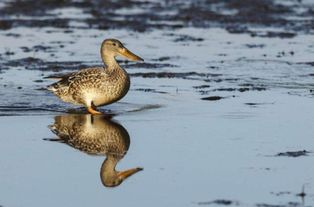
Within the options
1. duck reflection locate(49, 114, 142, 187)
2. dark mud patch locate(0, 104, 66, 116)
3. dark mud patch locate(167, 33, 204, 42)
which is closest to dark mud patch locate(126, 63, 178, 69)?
dark mud patch locate(167, 33, 204, 42)

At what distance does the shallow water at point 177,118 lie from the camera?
895 centimetres

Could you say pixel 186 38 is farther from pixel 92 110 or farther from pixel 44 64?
pixel 92 110

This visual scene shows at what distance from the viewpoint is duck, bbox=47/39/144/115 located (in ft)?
42.4

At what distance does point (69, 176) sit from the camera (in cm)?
944

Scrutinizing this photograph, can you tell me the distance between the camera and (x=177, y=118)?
Result: 1242 centimetres

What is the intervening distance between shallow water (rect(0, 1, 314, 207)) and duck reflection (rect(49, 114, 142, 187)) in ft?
0.28

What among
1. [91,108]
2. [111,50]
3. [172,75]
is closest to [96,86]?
[91,108]

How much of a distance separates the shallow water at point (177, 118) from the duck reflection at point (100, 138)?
0.09 metres

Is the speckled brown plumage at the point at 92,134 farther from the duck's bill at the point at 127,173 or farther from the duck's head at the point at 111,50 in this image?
the duck's head at the point at 111,50

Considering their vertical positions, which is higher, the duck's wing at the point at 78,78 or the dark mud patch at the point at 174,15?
the dark mud patch at the point at 174,15

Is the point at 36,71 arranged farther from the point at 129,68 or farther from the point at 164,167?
the point at 164,167

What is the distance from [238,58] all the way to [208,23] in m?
4.85

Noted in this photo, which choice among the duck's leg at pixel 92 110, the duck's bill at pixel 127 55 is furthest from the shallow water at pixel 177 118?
the duck's bill at pixel 127 55

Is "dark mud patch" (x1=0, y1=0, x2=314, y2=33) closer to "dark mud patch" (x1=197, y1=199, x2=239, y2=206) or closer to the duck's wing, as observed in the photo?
the duck's wing
